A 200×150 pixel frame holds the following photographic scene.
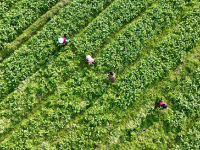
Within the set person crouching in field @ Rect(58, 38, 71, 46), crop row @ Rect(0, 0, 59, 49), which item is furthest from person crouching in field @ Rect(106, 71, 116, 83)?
crop row @ Rect(0, 0, 59, 49)

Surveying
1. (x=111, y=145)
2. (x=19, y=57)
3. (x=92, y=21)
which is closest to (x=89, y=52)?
(x=92, y=21)

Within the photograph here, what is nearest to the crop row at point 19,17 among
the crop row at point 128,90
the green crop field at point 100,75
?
the green crop field at point 100,75

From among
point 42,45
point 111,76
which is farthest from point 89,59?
point 42,45

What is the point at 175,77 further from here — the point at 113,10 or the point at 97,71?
the point at 113,10

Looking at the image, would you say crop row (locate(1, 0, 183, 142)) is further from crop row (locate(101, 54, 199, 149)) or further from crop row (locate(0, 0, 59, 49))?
crop row (locate(0, 0, 59, 49))

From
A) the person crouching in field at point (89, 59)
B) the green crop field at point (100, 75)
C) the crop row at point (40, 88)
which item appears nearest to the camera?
the green crop field at point (100, 75)

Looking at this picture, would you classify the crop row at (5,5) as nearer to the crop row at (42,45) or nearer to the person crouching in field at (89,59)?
the crop row at (42,45)
